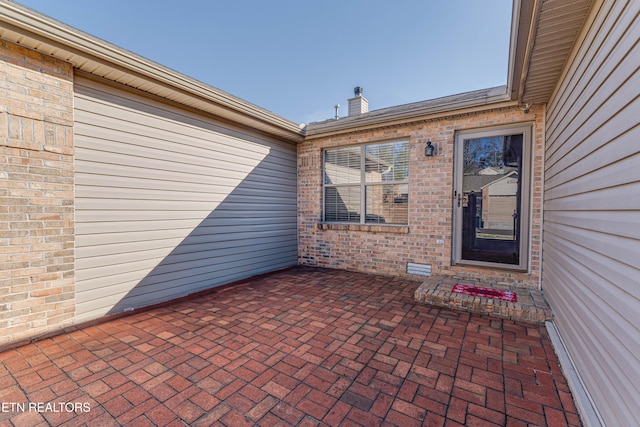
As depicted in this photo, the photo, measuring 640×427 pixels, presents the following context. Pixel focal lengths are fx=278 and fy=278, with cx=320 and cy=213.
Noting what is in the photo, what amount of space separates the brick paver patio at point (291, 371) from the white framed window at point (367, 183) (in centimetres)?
200

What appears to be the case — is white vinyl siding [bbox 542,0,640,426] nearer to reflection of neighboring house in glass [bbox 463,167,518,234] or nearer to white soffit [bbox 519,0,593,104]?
white soffit [bbox 519,0,593,104]

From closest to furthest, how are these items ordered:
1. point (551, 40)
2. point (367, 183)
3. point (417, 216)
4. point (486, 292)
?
point (551, 40) < point (486, 292) < point (417, 216) < point (367, 183)

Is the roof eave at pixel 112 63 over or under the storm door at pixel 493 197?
over

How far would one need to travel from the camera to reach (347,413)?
1610 mm

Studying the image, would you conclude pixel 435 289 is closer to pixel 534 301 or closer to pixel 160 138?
pixel 534 301

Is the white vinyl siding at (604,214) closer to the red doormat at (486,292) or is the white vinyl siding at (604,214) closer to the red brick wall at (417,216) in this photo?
the red doormat at (486,292)

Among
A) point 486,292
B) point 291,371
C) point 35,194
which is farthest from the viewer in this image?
point 486,292

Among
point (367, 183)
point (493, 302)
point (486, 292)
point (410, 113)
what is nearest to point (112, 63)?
point (410, 113)

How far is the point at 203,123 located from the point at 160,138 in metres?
0.67

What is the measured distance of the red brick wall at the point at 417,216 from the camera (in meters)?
3.67

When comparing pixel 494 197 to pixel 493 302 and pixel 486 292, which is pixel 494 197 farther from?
pixel 493 302

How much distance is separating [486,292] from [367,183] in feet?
8.16

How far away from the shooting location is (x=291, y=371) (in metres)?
2.02

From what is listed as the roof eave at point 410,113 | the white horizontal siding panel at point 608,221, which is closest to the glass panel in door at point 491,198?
the roof eave at point 410,113
